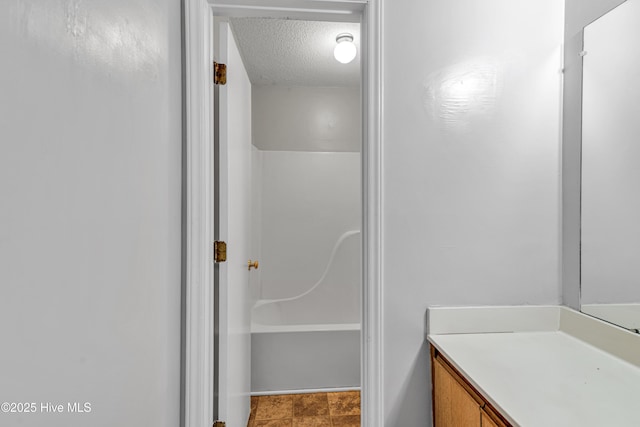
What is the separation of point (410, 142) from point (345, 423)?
1674mm

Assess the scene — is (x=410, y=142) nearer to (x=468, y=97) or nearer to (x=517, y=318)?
(x=468, y=97)

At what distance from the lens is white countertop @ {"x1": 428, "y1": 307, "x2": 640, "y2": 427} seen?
79 cm

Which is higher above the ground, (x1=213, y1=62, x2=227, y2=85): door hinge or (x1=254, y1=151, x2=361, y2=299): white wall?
(x1=213, y1=62, x2=227, y2=85): door hinge

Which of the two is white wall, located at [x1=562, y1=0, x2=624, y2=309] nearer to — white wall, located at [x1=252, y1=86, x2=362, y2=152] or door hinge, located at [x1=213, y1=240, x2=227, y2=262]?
door hinge, located at [x1=213, y1=240, x2=227, y2=262]

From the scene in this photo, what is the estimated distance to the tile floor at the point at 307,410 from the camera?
6.72ft

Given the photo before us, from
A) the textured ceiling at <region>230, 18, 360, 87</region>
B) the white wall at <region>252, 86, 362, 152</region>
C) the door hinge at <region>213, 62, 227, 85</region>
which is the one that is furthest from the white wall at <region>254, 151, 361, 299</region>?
the door hinge at <region>213, 62, 227, 85</region>

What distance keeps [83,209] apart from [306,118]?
263 cm

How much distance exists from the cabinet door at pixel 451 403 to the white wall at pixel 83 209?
0.86 meters

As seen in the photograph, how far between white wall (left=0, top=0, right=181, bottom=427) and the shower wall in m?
1.96

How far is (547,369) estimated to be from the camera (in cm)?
100

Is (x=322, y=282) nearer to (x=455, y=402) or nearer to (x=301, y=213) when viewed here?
(x=301, y=213)

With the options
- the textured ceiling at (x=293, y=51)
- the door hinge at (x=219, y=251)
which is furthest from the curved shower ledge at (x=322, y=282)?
the door hinge at (x=219, y=251)

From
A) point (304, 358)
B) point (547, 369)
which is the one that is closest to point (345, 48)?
point (547, 369)

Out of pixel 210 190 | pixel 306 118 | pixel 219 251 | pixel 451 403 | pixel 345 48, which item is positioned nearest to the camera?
pixel 451 403
